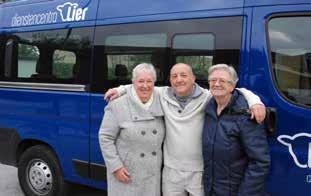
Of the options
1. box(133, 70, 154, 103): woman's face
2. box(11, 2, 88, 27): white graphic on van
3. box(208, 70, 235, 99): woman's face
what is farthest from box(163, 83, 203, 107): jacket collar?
box(11, 2, 88, 27): white graphic on van

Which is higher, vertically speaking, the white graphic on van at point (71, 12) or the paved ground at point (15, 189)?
the white graphic on van at point (71, 12)

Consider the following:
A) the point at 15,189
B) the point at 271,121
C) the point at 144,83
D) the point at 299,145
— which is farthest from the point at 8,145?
the point at 299,145

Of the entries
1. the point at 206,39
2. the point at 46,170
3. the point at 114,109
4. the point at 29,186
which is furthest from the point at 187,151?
the point at 29,186

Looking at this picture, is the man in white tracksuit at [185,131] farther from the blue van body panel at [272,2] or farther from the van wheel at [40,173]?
the van wheel at [40,173]

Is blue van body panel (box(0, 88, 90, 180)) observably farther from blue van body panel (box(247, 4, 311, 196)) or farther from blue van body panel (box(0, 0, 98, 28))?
blue van body panel (box(247, 4, 311, 196))

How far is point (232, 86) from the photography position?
3.13 meters

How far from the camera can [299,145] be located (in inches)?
135

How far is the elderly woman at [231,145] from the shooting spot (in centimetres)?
303

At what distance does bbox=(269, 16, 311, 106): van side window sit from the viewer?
345 centimetres

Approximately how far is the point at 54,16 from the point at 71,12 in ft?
0.89

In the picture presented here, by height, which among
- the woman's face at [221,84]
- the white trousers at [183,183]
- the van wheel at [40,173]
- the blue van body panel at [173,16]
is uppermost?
the blue van body panel at [173,16]

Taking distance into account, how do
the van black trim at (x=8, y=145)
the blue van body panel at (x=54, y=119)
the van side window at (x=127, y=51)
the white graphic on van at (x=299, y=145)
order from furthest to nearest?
1. the van black trim at (x=8, y=145)
2. the blue van body panel at (x=54, y=119)
3. the van side window at (x=127, y=51)
4. the white graphic on van at (x=299, y=145)

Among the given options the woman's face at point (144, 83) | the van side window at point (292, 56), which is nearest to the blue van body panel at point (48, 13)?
the woman's face at point (144, 83)

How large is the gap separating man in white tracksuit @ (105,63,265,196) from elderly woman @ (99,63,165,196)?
0.33 feet
